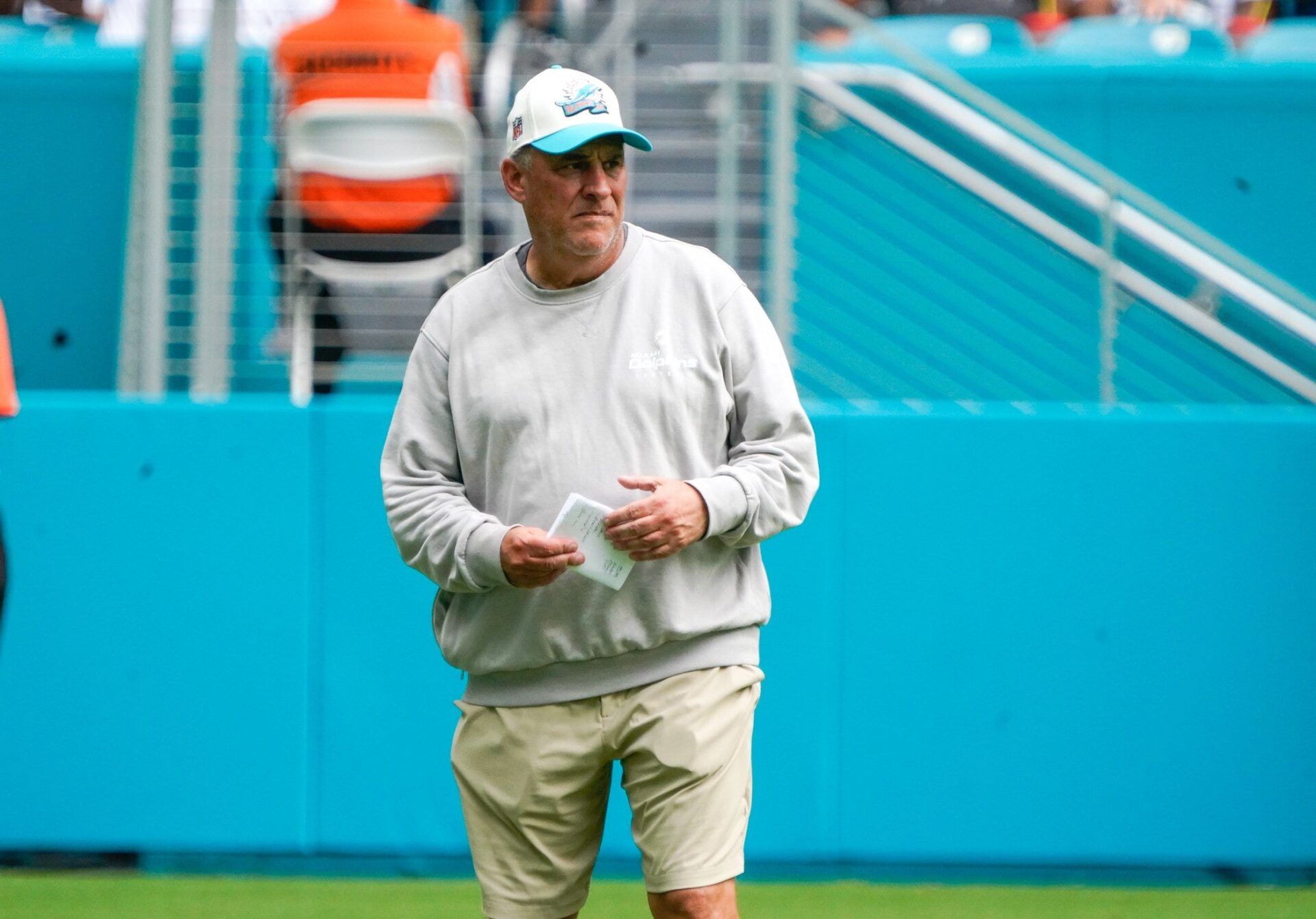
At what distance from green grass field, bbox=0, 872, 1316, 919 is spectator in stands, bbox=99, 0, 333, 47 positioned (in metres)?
2.92

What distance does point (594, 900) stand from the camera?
4992 mm

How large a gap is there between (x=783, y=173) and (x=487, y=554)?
264 centimetres

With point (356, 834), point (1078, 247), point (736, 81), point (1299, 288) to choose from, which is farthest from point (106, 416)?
point (1299, 288)

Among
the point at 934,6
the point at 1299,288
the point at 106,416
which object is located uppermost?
the point at 934,6

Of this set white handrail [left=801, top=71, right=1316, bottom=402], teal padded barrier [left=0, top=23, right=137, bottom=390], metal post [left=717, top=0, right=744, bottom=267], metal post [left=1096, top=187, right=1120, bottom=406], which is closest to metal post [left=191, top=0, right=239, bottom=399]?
teal padded barrier [left=0, top=23, right=137, bottom=390]

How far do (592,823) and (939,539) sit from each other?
2.29 metres

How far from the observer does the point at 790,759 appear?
16.8 feet

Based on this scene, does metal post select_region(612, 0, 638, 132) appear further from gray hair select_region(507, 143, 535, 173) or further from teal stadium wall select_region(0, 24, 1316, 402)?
gray hair select_region(507, 143, 535, 173)

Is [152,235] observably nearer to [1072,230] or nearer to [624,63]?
[624,63]

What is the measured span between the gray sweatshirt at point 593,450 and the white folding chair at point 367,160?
2.56m

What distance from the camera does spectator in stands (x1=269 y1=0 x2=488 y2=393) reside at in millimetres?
5691

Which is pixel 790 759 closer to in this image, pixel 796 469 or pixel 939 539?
pixel 939 539

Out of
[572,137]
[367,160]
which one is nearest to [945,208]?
[367,160]

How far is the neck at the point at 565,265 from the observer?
3.04 metres
